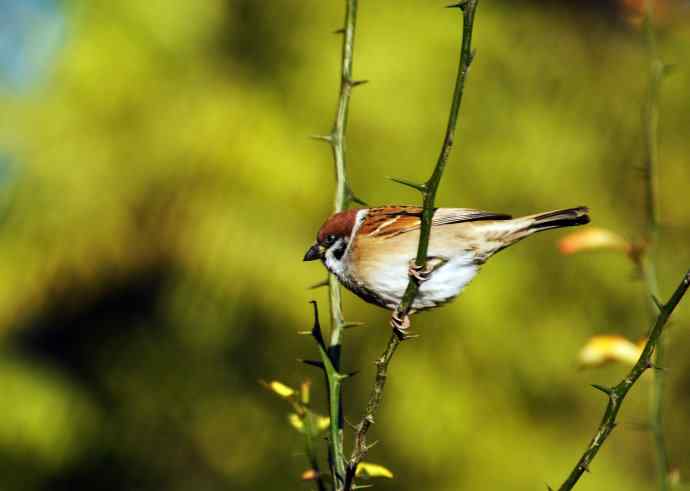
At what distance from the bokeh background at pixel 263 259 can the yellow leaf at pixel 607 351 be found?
2.54m

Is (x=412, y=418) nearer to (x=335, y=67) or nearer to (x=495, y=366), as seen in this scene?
(x=495, y=366)

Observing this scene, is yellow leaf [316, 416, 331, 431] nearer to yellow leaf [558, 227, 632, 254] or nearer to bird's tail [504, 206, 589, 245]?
bird's tail [504, 206, 589, 245]

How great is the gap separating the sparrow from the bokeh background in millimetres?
2025

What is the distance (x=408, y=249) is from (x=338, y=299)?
925mm

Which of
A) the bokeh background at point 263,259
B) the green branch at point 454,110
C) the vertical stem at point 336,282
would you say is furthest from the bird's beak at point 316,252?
the bokeh background at point 263,259

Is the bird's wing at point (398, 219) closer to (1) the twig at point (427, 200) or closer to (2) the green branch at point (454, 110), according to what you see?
(1) the twig at point (427, 200)

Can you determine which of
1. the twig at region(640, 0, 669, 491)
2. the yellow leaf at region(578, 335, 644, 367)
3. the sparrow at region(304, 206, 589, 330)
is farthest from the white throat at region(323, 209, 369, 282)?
the twig at region(640, 0, 669, 491)

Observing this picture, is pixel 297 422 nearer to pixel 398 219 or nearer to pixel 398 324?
pixel 398 324

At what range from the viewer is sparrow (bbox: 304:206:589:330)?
2801 millimetres

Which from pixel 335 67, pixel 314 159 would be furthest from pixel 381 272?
pixel 335 67

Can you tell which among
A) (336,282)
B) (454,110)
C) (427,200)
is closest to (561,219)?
(336,282)

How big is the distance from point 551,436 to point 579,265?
1027 millimetres

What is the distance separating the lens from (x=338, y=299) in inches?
79.6

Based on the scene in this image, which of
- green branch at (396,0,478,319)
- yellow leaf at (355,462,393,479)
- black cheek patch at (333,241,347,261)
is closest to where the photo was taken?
green branch at (396,0,478,319)
